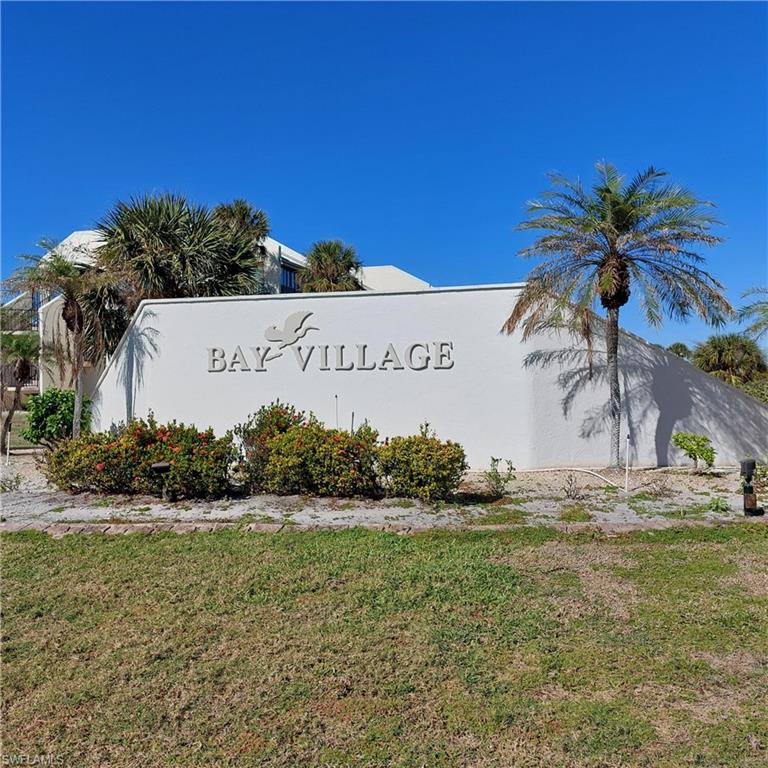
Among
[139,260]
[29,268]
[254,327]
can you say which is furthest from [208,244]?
[254,327]

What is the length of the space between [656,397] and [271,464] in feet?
23.1

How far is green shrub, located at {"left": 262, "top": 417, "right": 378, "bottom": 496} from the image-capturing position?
7035 millimetres

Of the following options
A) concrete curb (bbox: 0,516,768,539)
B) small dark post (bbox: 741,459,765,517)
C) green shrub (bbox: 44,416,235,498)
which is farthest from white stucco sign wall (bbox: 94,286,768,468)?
concrete curb (bbox: 0,516,768,539)

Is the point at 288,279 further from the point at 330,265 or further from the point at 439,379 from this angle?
the point at 439,379

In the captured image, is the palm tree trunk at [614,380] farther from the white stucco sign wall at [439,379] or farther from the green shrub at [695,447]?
the green shrub at [695,447]

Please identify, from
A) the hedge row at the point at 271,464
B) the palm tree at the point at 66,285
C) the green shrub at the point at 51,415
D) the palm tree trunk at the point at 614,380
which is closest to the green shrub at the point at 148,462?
the hedge row at the point at 271,464

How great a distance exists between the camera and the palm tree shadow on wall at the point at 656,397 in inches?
390

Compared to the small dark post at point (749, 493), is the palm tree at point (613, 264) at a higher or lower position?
higher

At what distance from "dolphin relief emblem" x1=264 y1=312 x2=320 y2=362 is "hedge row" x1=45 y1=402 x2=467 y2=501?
3.12 m

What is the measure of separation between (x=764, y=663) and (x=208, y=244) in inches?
608

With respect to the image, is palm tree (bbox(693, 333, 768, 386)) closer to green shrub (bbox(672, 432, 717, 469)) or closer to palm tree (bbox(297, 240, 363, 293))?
green shrub (bbox(672, 432, 717, 469))

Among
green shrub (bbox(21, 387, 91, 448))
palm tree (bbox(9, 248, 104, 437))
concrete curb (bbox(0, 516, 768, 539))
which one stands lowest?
concrete curb (bbox(0, 516, 768, 539))

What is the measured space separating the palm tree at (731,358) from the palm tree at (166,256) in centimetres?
1521

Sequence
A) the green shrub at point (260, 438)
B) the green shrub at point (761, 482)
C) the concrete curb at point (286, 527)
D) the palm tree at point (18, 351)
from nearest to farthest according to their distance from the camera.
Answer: the concrete curb at point (286, 527) < the green shrub at point (761, 482) < the green shrub at point (260, 438) < the palm tree at point (18, 351)
